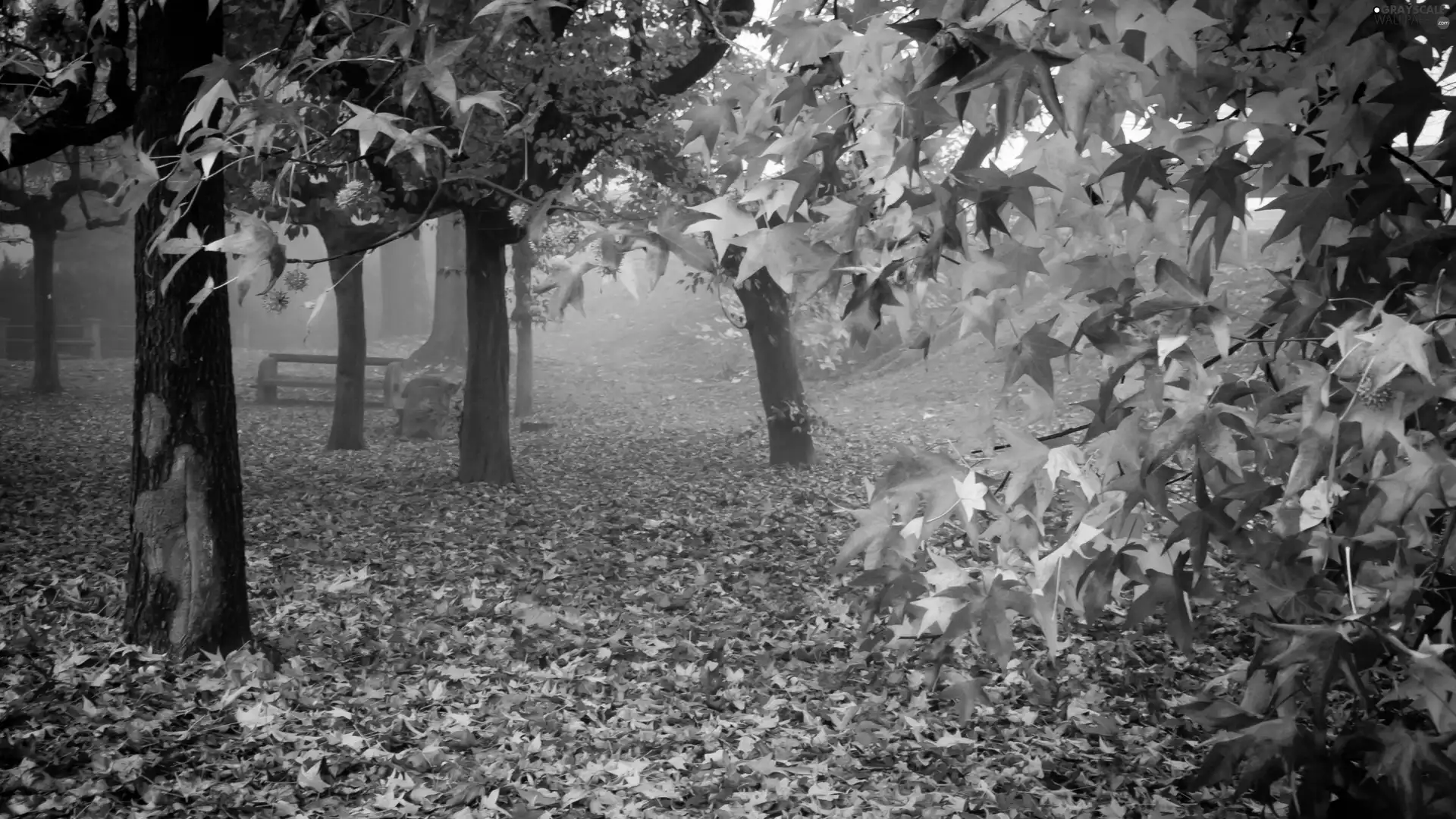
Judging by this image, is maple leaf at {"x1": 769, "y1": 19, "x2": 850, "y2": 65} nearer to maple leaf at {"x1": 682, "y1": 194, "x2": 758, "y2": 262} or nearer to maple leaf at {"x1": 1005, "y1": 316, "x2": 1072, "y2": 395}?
maple leaf at {"x1": 682, "y1": 194, "x2": 758, "y2": 262}

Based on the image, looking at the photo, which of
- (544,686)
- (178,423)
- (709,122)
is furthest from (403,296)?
(709,122)

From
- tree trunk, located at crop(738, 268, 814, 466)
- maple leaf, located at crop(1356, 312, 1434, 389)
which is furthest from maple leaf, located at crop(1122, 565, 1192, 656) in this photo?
tree trunk, located at crop(738, 268, 814, 466)

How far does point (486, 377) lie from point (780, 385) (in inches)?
138

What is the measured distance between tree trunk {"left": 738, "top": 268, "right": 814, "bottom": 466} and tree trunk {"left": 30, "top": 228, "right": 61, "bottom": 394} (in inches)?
512

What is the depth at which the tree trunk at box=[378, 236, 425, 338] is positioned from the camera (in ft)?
95.0

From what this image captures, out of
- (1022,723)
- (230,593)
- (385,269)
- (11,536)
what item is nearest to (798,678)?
(1022,723)

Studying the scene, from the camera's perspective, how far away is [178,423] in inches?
184

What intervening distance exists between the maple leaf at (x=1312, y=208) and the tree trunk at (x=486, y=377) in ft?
29.8

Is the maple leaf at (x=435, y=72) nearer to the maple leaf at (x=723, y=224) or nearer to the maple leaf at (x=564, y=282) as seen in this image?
the maple leaf at (x=564, y=282)

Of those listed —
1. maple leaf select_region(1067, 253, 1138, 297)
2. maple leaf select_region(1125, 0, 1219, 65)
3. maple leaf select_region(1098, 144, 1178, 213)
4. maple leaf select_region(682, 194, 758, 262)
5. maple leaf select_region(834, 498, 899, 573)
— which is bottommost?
maple leaf select_region(834, 498, 899, 573)

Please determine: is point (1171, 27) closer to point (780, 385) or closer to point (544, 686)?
point (544, 686)

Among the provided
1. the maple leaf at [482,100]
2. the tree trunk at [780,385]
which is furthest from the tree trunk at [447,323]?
the maple leaf at [482,100]

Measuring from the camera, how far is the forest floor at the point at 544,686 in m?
3.80

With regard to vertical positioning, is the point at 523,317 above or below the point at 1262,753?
above
